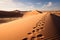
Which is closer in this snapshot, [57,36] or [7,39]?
[7,39]

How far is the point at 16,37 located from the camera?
4488 millimetres

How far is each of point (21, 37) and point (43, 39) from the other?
2.70ft

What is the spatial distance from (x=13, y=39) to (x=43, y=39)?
1.05 meters

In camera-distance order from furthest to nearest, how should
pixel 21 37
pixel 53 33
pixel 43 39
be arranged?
pixel 53 33
pixel 21 37
pixel 43 39

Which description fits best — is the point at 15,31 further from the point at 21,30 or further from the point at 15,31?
the point at 21,30

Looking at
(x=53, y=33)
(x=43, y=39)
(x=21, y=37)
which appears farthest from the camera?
(x=53, y=33)

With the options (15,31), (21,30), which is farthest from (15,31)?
(21,30)

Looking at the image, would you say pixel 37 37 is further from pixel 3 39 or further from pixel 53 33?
pixel 3 39

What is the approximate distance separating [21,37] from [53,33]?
1.34 m

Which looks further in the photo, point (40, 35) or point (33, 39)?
point (40, 35)

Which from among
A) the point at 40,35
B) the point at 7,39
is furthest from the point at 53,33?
the point at 7,39

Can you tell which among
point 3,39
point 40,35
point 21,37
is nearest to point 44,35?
point 40,35

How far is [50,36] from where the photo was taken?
460 centimetres

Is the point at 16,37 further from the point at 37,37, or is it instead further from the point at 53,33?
the point at 53,33
